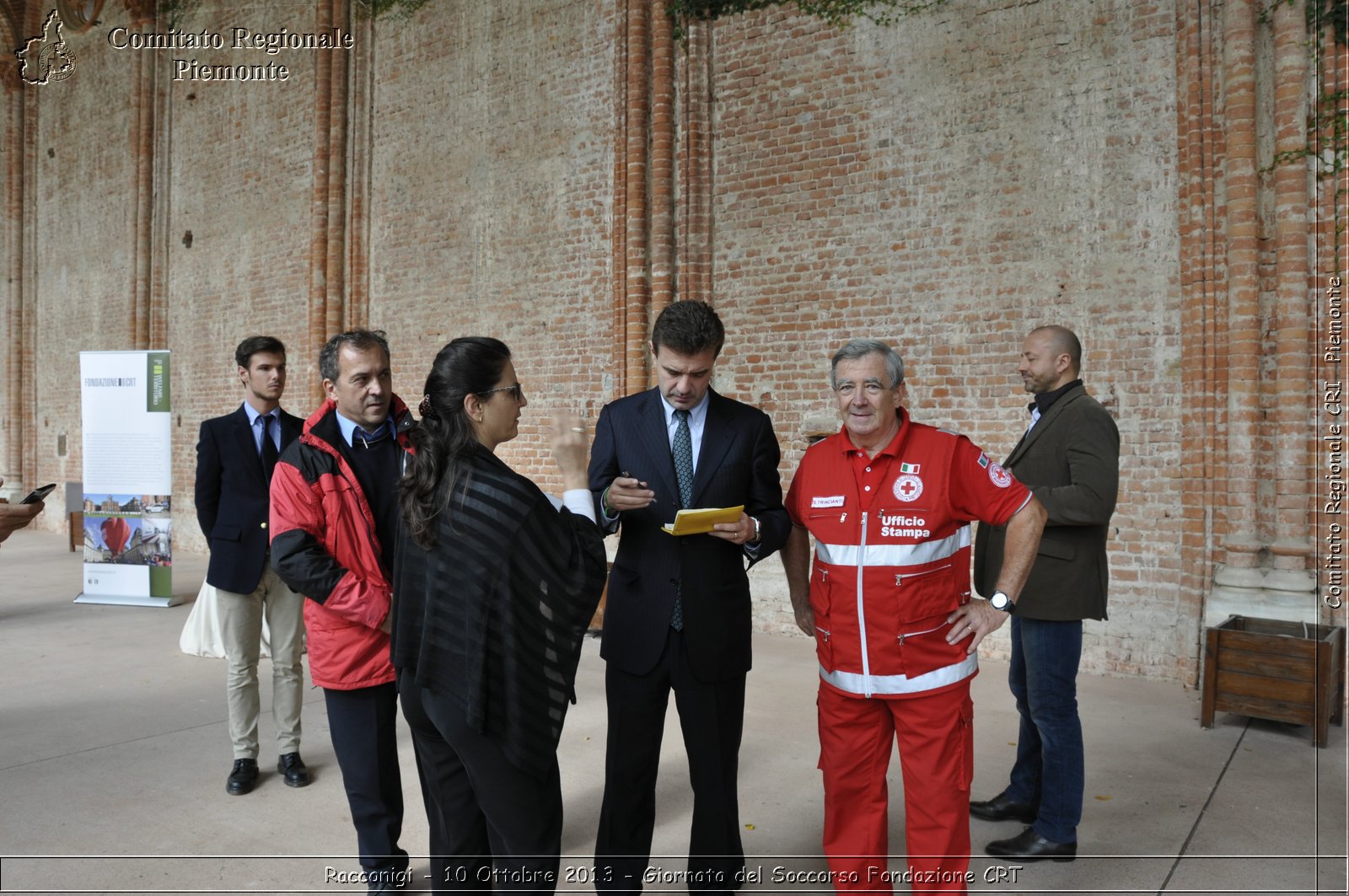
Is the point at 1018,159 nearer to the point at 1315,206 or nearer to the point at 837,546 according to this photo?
the point at 1315,206

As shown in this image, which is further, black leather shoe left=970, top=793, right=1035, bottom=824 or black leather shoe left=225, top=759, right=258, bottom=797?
black leather shoe left=225, top=759, right=258, bottom=797

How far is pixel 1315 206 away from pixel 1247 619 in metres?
2.30

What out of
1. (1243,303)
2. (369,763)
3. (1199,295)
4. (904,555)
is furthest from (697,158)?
(369,763)

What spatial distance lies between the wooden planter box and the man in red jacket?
3.96 m

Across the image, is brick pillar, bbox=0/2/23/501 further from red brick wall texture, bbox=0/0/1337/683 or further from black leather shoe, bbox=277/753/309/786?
black leather shoe, bbox=277/753/309/786

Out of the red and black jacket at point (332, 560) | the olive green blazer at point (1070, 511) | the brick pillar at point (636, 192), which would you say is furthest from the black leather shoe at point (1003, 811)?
the brick pillar at point (636, 192)

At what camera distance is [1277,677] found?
4477 millimetres

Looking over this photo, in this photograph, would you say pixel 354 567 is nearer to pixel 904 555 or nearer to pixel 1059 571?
pixel 904 555

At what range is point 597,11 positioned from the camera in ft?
25.5

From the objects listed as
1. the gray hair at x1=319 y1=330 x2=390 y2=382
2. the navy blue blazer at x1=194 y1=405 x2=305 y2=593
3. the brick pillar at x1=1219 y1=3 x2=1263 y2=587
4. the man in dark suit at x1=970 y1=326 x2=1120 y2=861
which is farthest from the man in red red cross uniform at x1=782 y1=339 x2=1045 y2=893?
the brick pillar at x1=1219 y1=3 x2=1263 y2=587

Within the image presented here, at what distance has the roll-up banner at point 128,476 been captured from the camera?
8.08 m

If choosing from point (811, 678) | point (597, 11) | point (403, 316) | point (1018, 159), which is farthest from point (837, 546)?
point (403, 316)

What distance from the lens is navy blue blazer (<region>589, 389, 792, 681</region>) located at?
108 inches

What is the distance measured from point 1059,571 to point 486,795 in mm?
2139
